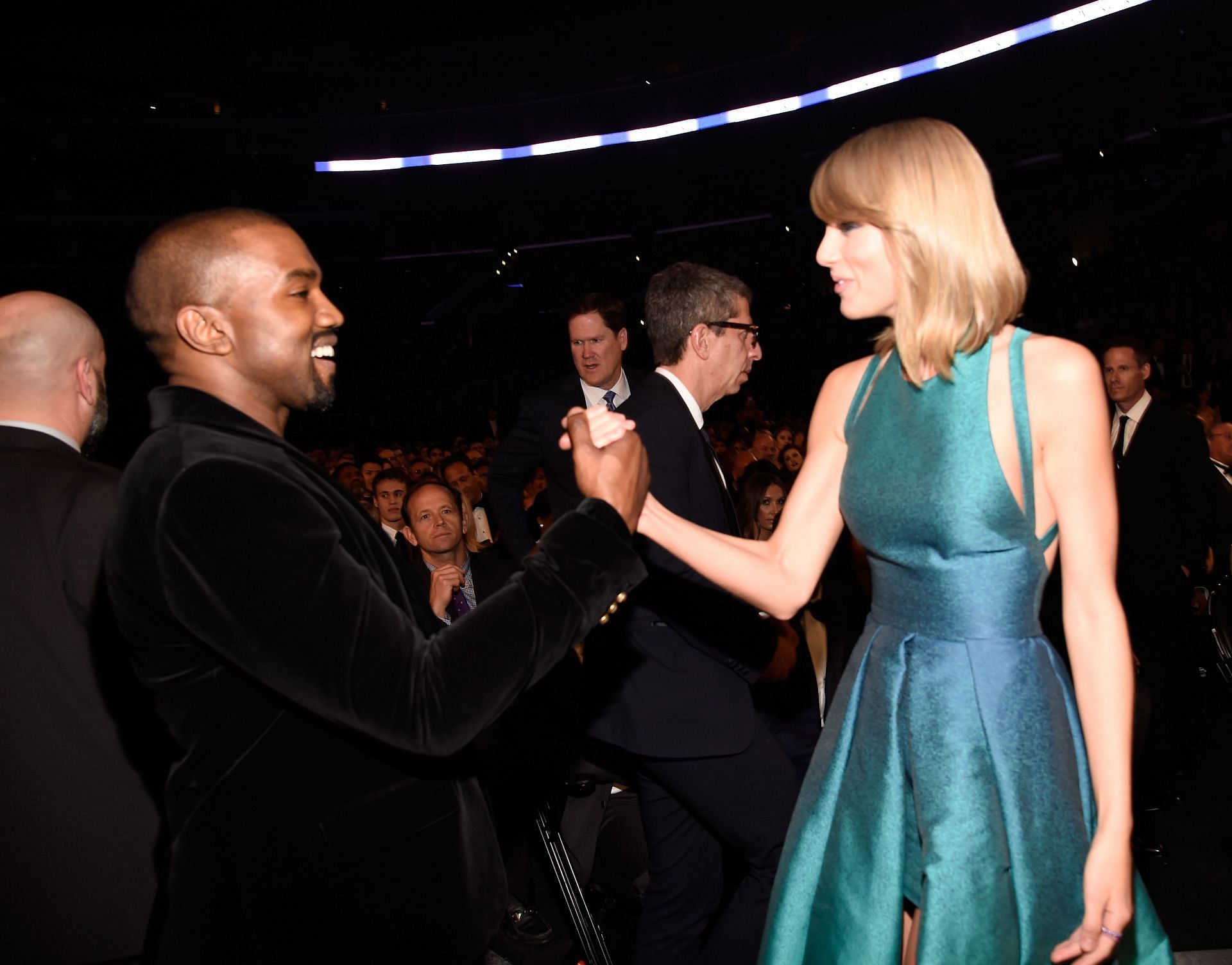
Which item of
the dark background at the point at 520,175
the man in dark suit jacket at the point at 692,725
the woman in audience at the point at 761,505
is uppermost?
the dark background at the point at 520,175

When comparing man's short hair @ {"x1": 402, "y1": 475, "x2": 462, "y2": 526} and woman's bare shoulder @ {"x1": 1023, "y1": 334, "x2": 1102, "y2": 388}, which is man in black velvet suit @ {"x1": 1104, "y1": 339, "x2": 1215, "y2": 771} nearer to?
man's short hair @ {"x1": 402, "y1": 475, "x2": 462, "y2": 526}

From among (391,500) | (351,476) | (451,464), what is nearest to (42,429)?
(391,500)

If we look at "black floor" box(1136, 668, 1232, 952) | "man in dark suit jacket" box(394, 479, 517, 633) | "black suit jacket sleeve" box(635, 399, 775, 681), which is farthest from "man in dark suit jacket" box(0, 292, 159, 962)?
"black floor" box(1136, 668, 1232, 952)

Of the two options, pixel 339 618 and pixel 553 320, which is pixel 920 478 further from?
pixel 553 320

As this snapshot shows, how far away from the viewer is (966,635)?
1.53m

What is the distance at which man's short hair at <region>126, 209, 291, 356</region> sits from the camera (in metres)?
1.46

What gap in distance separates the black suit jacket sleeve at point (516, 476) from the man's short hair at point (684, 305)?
107 cm

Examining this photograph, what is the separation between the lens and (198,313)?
1.46 m

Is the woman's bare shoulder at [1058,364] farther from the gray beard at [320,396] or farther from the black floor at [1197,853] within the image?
the black floor at [1197,853]

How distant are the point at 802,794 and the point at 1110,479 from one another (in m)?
0.72

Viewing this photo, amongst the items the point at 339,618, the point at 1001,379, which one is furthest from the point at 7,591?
the point at 1001,379

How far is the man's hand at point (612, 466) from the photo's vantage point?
149 cm

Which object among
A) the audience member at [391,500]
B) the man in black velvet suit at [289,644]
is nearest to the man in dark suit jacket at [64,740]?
the man in black velvet suit at [289,644]

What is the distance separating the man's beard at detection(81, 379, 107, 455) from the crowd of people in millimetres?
15
